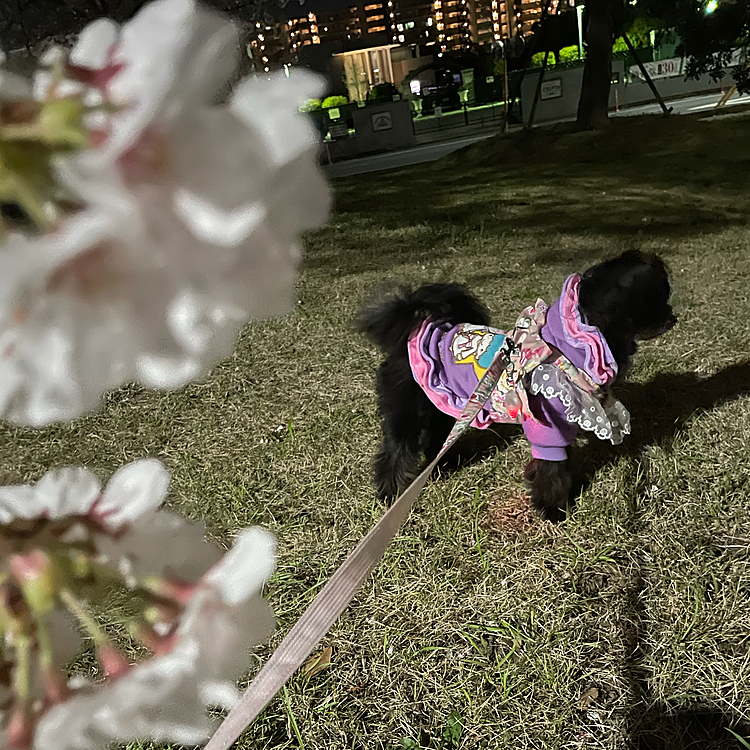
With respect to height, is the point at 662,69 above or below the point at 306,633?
below

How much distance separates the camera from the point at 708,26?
296cm

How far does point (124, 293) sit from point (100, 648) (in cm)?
10

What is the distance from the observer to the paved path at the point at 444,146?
369 centimetres

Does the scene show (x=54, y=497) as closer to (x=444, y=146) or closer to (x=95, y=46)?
(x=95, y=46)

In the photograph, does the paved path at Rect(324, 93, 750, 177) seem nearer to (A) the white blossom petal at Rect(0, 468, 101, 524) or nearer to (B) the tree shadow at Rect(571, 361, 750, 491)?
(B) the tree shadow at Rect(571, 361, 750, 491)

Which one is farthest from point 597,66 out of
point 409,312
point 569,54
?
point 409,312

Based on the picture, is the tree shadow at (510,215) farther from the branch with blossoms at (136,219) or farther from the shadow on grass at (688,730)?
the branch with blossoms at (136,219)

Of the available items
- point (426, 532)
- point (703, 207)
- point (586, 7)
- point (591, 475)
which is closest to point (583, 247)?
point (703, 207)

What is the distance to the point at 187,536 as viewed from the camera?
0.60 feet

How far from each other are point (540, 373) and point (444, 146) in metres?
4.21

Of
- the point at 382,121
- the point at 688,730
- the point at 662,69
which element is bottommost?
the point at 688,730

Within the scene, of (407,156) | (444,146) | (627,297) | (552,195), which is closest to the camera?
(627,297)

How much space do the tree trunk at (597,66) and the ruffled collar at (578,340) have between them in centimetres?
336

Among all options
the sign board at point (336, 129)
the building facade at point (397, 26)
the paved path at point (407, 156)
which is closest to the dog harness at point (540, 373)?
the sign board at point (336, 129)
